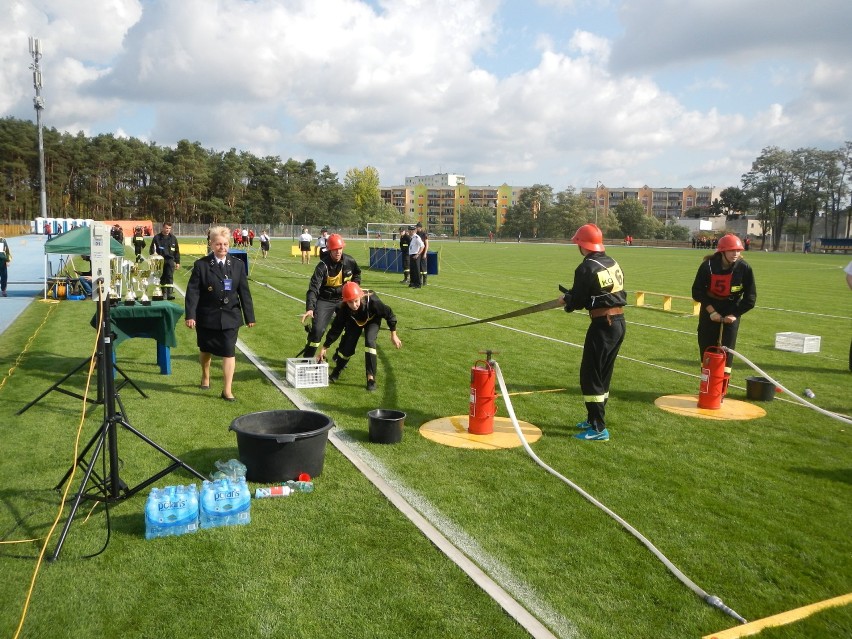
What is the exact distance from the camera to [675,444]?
681 cm

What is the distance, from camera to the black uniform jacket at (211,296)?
26.0ft

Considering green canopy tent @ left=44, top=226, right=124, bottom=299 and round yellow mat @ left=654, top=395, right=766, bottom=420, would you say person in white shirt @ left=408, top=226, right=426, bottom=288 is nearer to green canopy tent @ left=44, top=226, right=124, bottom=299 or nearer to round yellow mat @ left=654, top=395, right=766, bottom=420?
green canopy tent @ left=44, top=226, right=124, bottom=299

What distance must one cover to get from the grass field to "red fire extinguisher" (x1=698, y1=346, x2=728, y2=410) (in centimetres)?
58

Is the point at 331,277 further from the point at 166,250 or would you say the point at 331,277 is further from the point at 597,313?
the point at 166,250

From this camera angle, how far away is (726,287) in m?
8.70

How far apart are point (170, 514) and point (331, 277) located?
5.60 metres

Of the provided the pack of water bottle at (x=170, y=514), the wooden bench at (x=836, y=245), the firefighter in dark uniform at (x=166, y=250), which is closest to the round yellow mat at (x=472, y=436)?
the pack of water bottle at (x=170, y=514)

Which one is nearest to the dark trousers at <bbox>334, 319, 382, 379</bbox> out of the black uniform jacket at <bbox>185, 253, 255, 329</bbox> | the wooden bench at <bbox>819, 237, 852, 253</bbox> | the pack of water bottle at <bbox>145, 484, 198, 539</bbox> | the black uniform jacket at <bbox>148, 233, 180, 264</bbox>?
the black uniform jacket at <bbox>185, 253, 255, 329</bbox>

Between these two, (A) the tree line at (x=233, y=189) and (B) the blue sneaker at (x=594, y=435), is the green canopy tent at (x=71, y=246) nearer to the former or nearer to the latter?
(B) the blue sneaker at (x=594, y=435)

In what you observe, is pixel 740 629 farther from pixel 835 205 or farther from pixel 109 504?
pixel 835 205

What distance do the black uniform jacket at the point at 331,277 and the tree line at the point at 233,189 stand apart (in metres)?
93.4

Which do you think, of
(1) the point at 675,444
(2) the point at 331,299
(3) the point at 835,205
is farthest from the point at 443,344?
(3) the point at 835,205

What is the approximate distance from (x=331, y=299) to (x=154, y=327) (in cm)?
255

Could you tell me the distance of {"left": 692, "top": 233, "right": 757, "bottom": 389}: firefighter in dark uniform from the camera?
8.62 m
